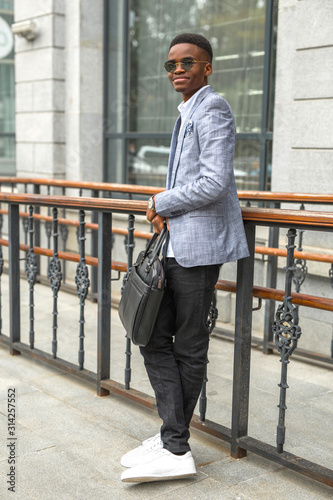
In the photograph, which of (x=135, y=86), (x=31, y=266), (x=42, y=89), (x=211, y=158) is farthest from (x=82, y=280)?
(x=42, y=89)

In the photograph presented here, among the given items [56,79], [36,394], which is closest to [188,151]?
[36,394]

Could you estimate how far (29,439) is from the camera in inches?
136

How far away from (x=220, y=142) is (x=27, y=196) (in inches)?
86.2

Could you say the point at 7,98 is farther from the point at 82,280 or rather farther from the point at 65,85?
the point at 82,280

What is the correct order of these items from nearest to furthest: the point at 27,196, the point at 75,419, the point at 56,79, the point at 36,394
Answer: the point at 75,419 → the point at 36,394 → the point at 27,196 → the point at 56,79

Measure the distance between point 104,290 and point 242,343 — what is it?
115 cm

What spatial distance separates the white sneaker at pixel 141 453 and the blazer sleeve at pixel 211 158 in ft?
3.81

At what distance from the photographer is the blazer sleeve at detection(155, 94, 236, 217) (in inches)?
106

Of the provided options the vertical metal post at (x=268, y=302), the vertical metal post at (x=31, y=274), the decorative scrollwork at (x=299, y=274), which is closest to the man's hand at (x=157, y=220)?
the vertical metal post at (x=31, y=274)

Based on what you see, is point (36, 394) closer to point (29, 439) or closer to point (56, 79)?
point (29, 439)

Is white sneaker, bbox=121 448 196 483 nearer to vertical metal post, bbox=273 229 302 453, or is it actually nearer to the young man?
the young man

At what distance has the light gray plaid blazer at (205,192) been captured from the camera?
270 centimetres

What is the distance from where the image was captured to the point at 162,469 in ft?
9.64

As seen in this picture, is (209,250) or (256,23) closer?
(209,250)
